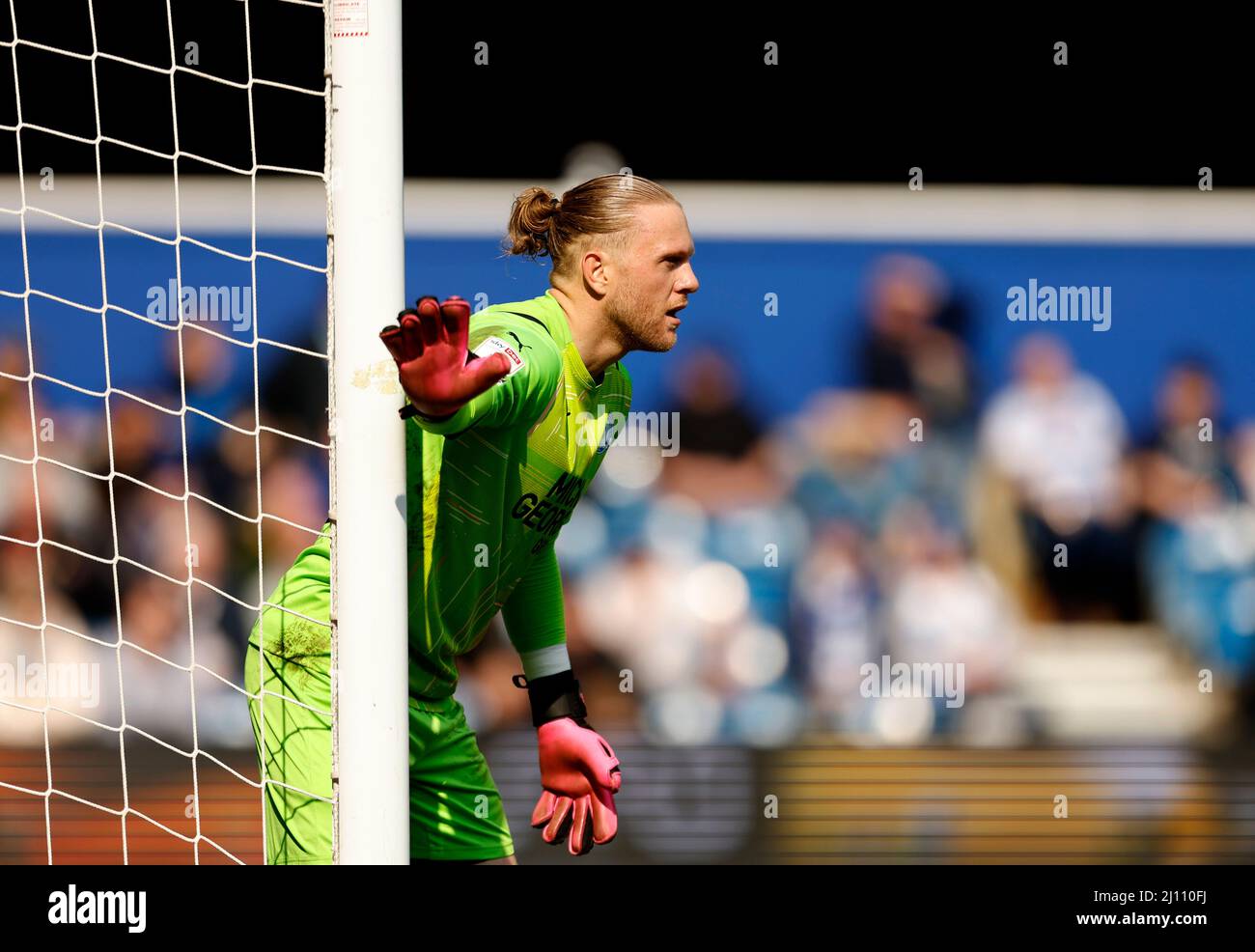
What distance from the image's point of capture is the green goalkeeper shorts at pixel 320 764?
2232 millimetres

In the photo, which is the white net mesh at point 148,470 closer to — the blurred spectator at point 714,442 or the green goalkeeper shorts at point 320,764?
the blurred spectator at point 714,442

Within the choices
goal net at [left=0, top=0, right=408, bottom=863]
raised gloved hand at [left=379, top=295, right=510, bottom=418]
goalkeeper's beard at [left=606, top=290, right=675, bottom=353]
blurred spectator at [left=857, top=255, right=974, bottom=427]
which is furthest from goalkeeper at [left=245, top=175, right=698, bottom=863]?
blurred spectator at [left=857, top=255, right=974, bottom=427]

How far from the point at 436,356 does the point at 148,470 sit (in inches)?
120

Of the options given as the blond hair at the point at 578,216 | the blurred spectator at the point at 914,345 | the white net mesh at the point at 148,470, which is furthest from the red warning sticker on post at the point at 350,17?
the blurred spectator at the point at 914,345

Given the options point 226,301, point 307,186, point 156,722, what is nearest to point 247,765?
point 156,722

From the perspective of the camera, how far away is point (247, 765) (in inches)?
181

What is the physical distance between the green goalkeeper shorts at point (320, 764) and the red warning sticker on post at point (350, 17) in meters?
0.82

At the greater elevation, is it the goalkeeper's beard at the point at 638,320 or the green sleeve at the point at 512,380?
the goalkeeper's beard at the point at 638,320

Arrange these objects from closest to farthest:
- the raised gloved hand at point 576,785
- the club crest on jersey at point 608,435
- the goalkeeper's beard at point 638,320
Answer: the goalkeeper's beard at point 638,320 < the club crest on jersey at point 608,435 < the raised gloved hand at point 576,785

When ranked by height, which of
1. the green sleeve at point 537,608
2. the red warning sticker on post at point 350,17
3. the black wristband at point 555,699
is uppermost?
the red warning sticker on post at point 350,17

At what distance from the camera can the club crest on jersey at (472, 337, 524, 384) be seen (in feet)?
6.63

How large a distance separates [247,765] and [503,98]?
2247 millimetres

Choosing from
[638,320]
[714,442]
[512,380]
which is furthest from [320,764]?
[714,442]
